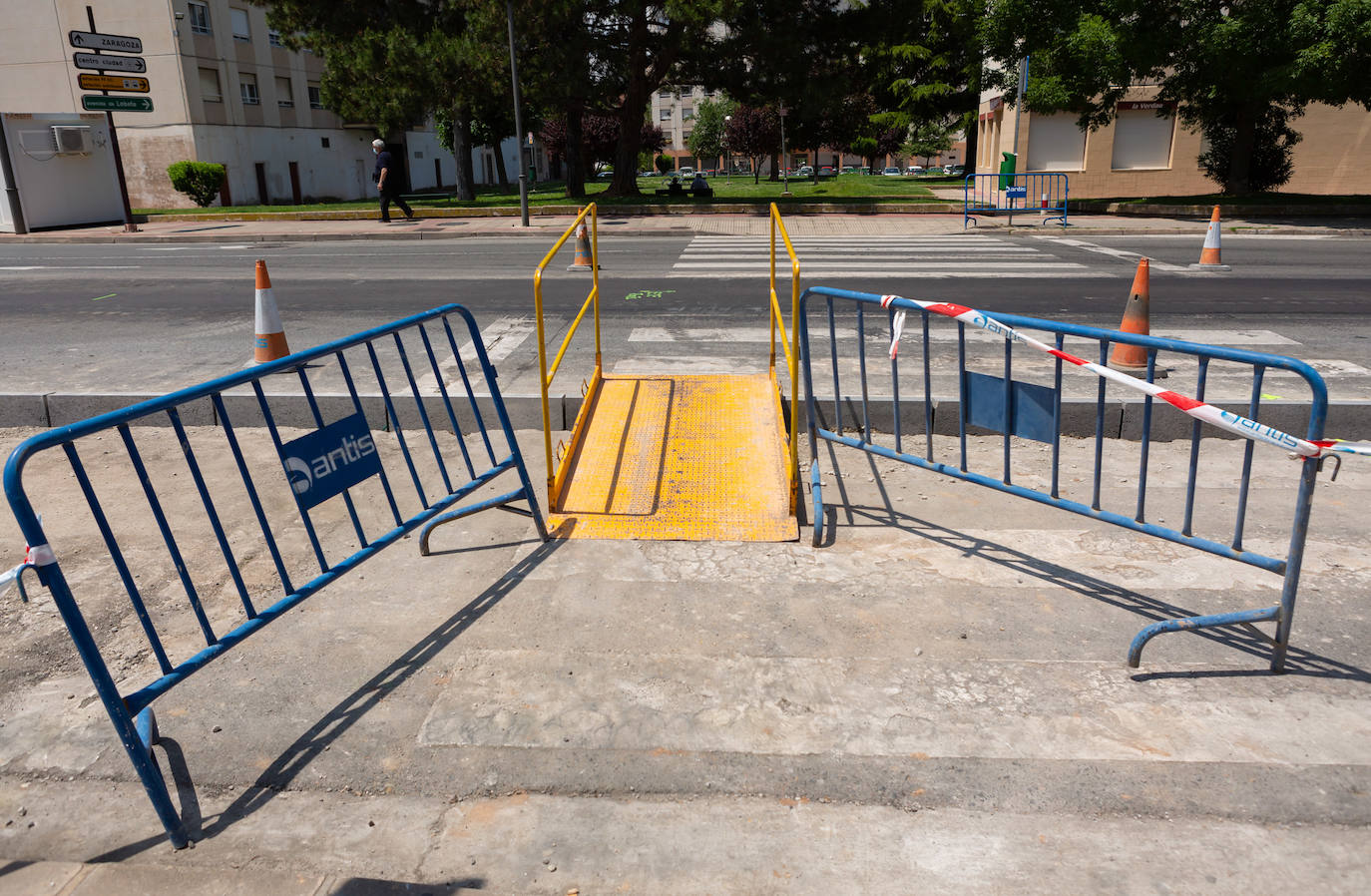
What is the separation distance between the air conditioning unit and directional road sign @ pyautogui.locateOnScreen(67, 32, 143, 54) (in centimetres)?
346

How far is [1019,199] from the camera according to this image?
2553cm

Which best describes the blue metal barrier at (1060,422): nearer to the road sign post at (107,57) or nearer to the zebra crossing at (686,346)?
the zebra crossing at (686,346)

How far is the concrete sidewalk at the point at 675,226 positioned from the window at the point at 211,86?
15.6 m

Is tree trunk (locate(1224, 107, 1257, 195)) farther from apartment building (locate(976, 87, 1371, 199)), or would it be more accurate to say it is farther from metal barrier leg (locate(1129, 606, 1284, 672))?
metal barrier leg (locate(1129, 606, 1284, 672))

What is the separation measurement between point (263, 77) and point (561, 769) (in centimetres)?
4566

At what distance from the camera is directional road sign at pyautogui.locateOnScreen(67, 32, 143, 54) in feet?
65.8

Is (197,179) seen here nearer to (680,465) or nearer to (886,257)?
(886,257)

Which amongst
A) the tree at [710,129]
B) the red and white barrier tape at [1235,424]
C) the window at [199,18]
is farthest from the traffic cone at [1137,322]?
the tree at [710,129]

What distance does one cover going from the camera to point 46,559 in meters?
2.68

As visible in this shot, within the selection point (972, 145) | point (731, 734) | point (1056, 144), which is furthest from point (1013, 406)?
point (972, 145)

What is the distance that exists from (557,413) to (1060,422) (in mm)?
3352

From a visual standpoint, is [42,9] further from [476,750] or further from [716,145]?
[716,145]

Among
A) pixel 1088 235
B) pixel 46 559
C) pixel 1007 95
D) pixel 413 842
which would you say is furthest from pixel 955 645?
pixel 1007 95

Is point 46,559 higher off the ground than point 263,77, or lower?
lower
